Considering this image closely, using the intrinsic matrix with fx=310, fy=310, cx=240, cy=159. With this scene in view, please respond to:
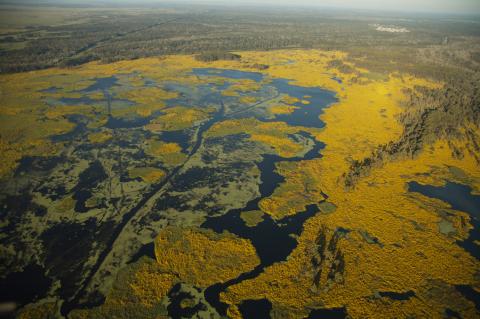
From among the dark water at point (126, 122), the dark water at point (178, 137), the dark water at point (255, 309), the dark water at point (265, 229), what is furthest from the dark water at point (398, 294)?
the dark water at point (126, 122)

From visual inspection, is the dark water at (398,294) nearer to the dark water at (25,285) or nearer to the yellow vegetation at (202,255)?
the yellow vegetation at (202,255)

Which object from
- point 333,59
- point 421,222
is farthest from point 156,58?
point 421,222

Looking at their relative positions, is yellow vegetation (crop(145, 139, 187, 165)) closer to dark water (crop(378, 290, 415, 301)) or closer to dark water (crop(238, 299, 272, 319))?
dark water (crop(238, 299, 272, 319))

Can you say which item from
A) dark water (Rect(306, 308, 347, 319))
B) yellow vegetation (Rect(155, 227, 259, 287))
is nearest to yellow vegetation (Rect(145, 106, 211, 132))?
yellow vegetation (Rect(155, 227, 259, 287))

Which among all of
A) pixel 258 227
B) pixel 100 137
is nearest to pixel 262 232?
pixel 258 227

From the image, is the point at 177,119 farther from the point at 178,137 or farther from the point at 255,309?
the point at 255,309

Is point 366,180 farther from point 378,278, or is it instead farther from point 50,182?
point 50,182
